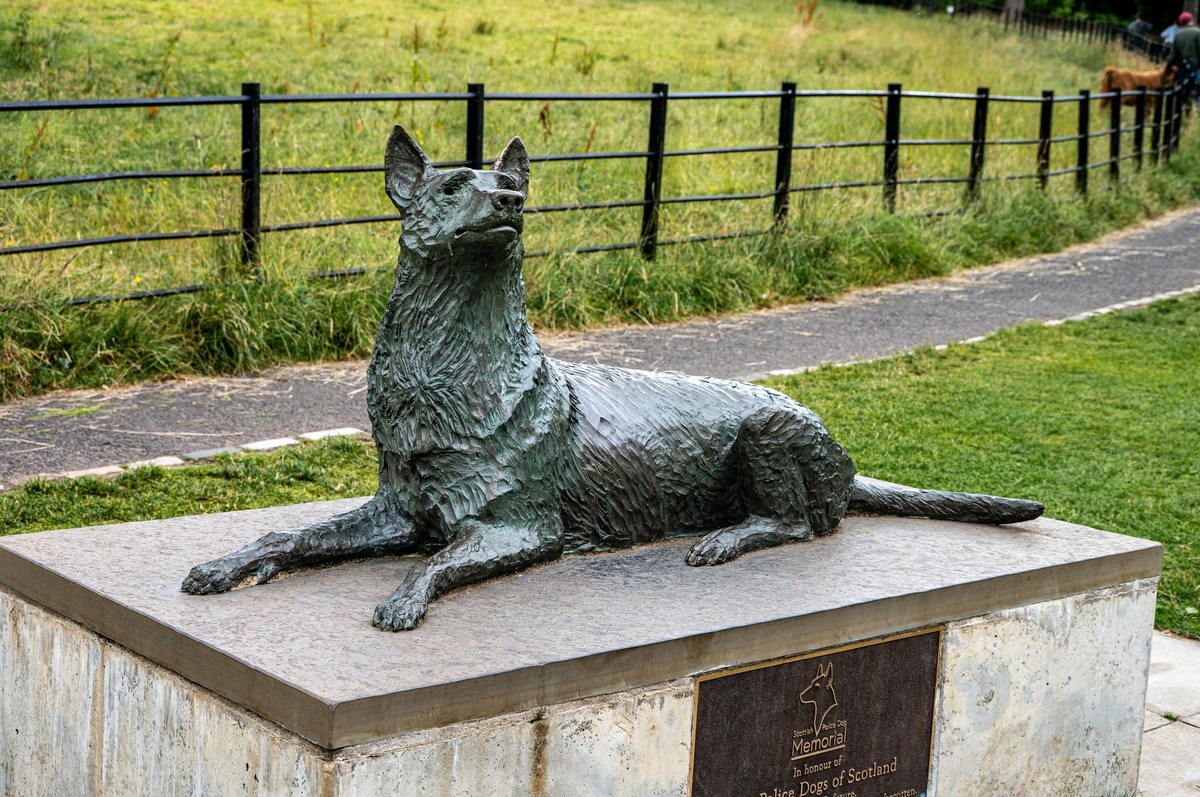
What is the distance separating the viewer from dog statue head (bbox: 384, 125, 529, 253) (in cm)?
322

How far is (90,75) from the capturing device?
47.1 feet

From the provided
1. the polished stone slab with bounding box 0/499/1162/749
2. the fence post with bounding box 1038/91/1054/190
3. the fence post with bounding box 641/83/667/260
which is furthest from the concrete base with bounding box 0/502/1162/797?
the fence post with bounding box 1038/91/1054/190

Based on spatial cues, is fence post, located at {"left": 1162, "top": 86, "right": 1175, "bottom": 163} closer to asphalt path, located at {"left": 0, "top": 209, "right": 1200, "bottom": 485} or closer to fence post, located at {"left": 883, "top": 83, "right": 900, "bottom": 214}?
asphalt path, located at {"left": 0, "top": 209, "right": 1200, "bottom": 485}

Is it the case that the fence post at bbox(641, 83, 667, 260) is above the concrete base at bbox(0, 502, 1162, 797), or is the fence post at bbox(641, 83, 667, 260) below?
above

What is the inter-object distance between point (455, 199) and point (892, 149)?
33.3ft

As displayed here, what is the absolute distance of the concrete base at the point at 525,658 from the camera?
287 cm

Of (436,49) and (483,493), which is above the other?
(436,49)

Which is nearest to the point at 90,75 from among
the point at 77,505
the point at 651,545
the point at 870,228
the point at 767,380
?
the point at 870,228

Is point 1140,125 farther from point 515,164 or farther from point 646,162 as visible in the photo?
point 515,164

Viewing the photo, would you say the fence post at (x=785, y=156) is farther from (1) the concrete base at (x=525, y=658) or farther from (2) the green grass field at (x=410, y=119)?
(1) the concrete base at (x=525, y=658)

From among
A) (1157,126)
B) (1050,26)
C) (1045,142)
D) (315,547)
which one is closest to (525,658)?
(315,547)

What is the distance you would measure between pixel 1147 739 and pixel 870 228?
310 inches

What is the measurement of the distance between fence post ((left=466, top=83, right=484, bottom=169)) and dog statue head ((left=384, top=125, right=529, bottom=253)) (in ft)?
20.3

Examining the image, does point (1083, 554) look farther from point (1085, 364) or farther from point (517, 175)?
point (1085, 364)
